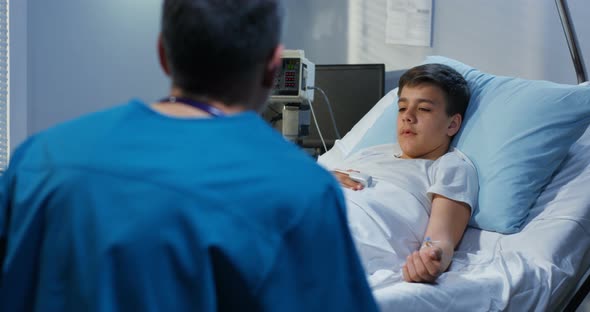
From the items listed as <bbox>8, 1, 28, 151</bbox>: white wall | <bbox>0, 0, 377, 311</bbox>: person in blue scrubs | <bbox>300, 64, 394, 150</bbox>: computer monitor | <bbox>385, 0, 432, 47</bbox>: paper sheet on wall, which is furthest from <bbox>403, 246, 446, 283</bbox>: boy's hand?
<bbox>8, 1, 28, 151</bbox>: white wall

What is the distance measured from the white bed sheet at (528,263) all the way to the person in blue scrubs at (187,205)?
735 mm

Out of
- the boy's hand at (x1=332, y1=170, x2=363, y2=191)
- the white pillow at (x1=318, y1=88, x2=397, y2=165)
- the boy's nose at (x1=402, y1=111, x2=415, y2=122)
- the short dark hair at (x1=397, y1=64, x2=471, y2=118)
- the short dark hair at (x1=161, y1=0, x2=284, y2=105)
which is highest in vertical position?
the short dark hair at (x1=161, y1=0, x2=284, y2=105)

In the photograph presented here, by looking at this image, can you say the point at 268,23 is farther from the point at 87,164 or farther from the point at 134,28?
the point at 134,28

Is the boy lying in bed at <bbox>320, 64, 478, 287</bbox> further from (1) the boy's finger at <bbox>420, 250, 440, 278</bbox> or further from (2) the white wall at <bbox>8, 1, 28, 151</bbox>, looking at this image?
(2) the white wall at <bbox>8, 1, 28, 151</bbox>

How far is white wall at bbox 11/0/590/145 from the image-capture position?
2.44m

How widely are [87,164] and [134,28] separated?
2.72 m

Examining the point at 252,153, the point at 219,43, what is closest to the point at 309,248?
the point at 252,153

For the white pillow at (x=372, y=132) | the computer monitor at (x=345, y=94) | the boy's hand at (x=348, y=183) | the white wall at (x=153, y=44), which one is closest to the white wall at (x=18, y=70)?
the white wall at (x=153, y=44)

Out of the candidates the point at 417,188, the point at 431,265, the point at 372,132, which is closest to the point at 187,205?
the point at 431,265

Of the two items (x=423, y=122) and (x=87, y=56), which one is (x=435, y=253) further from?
(x=87, y=56)

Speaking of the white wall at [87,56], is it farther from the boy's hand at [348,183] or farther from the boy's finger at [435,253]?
the boy's finger at [435,253]

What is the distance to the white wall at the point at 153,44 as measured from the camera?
244 cm

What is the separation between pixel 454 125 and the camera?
1.92m

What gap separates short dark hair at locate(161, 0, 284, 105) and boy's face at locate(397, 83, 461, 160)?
4.12ft
